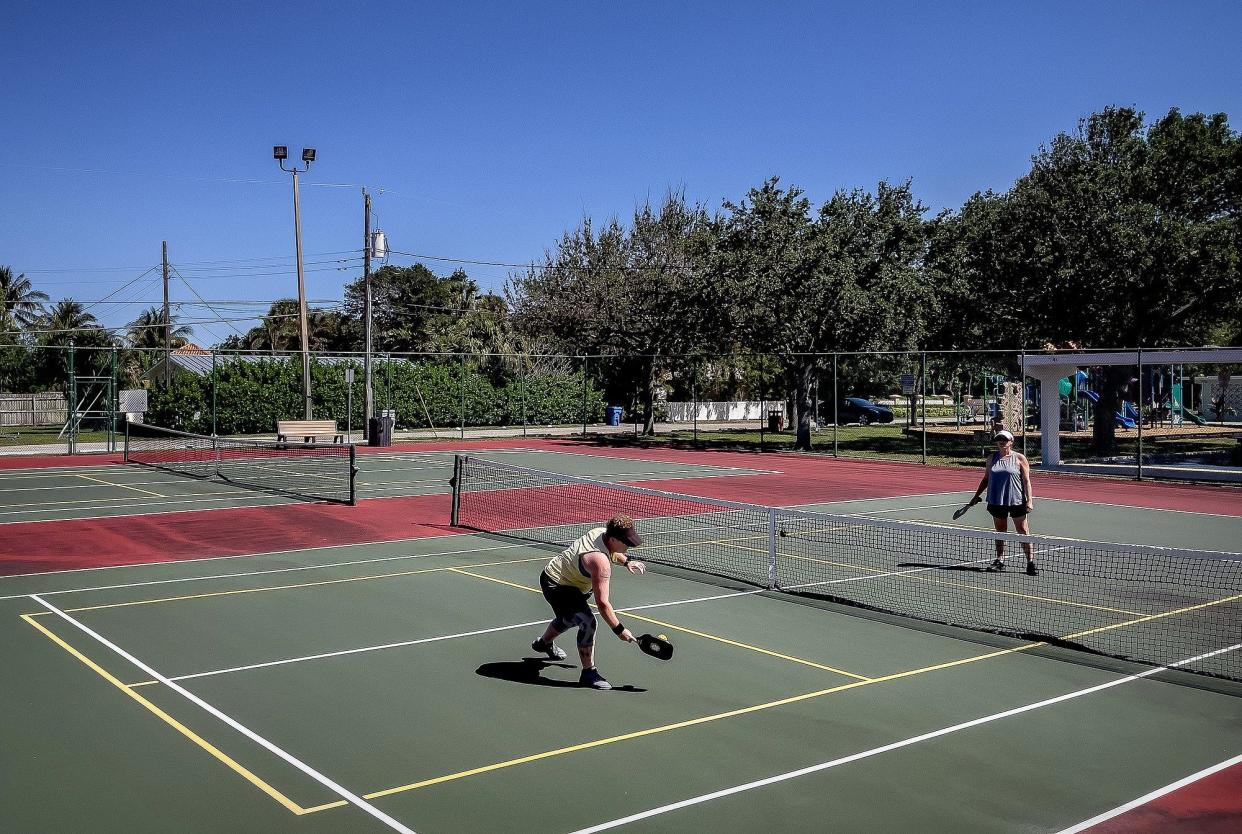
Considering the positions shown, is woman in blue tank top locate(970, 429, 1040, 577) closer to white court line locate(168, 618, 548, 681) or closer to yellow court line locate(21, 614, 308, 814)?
white court line locate(168, 618, 548, 681)

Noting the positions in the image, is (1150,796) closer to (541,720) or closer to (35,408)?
(541,720)

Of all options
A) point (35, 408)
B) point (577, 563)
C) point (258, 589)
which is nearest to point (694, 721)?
point (577, 563)

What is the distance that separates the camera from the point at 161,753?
834 cm

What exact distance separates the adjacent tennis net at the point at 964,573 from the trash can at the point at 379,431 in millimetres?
21841

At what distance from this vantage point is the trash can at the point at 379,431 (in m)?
44.7

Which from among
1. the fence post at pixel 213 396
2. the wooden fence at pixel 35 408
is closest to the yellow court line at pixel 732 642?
the fence post at pixel 213 396

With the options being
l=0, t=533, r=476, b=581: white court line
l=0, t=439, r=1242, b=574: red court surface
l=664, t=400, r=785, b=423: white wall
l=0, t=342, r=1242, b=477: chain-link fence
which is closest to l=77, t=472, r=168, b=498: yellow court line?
l=0, t=439, r=1242, b=574: red court surface

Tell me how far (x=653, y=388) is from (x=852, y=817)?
4734 cm

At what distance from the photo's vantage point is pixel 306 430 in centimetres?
4234

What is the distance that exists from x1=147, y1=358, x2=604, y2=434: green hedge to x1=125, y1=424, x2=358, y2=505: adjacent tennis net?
8.00 feet

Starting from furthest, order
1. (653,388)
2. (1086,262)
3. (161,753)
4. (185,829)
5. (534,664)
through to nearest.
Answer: (653,388)
(1086,262)
(534,664)
(161,753)
(185,829)

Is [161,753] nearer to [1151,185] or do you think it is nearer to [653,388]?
[1151,185]

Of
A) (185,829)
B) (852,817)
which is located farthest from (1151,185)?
(185,829)

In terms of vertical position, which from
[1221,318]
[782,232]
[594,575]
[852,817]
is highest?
[782,232]
